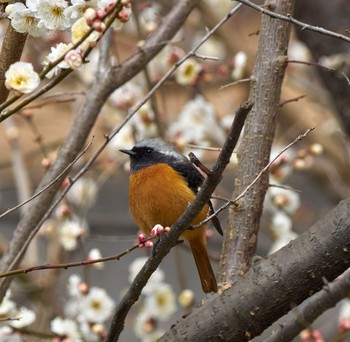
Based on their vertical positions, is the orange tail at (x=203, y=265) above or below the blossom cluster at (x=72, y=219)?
below

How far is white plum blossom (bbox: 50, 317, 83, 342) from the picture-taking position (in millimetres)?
3766

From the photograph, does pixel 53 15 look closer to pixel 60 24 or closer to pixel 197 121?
pixel 60 24

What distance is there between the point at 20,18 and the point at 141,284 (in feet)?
3.02

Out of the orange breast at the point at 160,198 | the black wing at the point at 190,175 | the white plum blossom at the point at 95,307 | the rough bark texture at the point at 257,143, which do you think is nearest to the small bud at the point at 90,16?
the rough bark texture at the point at 257,143

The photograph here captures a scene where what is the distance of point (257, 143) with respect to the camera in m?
2.97

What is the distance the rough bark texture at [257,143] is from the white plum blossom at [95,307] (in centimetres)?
126

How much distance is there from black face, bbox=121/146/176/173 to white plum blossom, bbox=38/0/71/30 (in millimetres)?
1759

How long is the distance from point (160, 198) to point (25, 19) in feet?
5.15

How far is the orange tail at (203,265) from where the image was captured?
3.49 meters

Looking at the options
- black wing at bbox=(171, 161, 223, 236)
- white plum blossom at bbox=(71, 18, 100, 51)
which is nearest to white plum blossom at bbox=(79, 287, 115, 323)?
black wing at bbox=(171, 161, 223, 236)

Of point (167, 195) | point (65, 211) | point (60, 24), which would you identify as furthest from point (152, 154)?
point (60, 24)

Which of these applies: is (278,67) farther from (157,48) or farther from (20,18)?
(20,18)

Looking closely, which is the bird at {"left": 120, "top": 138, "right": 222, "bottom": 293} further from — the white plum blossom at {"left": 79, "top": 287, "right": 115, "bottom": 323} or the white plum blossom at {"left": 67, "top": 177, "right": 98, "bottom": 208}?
the white plum blossom at {"left": 67, "top": 177, "right": 98, "bottom": 208}

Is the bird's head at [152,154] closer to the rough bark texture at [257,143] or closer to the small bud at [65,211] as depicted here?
the small bud at [65,211]
